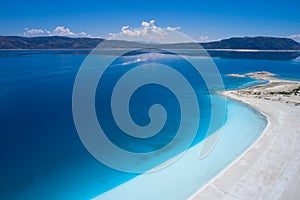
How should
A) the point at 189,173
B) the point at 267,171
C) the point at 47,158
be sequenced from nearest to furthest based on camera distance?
the point at 267,171, the point at 189,173, the point at 47,158

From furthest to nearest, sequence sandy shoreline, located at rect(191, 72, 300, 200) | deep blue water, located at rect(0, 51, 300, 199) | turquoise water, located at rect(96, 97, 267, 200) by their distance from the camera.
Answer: deep blue water, located at rect(0, 51, 300, 199), turquoise water, located at rect(96, 97, 267, 200), sandy shoreline, located at rect(191, 72, 300, 200)

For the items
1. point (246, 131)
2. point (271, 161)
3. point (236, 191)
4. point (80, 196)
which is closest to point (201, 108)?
point (246, 131)

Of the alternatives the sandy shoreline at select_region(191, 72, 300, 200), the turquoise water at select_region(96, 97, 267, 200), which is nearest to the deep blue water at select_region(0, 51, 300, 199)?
the turquoise water at select_region(96, 97, 267, 200)

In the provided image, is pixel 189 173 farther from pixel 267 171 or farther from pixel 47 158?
pixel 47 158

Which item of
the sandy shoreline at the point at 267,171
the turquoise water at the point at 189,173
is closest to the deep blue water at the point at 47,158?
the turquoise water at the point at 189,173

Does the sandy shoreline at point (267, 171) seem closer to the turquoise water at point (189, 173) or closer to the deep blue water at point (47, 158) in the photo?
the turquoise water at point (189, 173)

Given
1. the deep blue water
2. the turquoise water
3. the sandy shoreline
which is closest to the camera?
the sandy shoreline

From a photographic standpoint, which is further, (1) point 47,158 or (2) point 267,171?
(1) point 47,158

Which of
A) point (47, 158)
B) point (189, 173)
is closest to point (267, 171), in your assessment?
point (189, 173)

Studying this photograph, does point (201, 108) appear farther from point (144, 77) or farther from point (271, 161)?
point (144, 77)

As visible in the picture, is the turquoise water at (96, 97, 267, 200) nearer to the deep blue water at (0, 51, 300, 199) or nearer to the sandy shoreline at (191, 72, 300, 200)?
the sandy shoreline at (191, 72, 300, 200)

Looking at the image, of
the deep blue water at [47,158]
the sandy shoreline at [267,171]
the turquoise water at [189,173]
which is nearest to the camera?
the sandy shoreline at [267,171]
